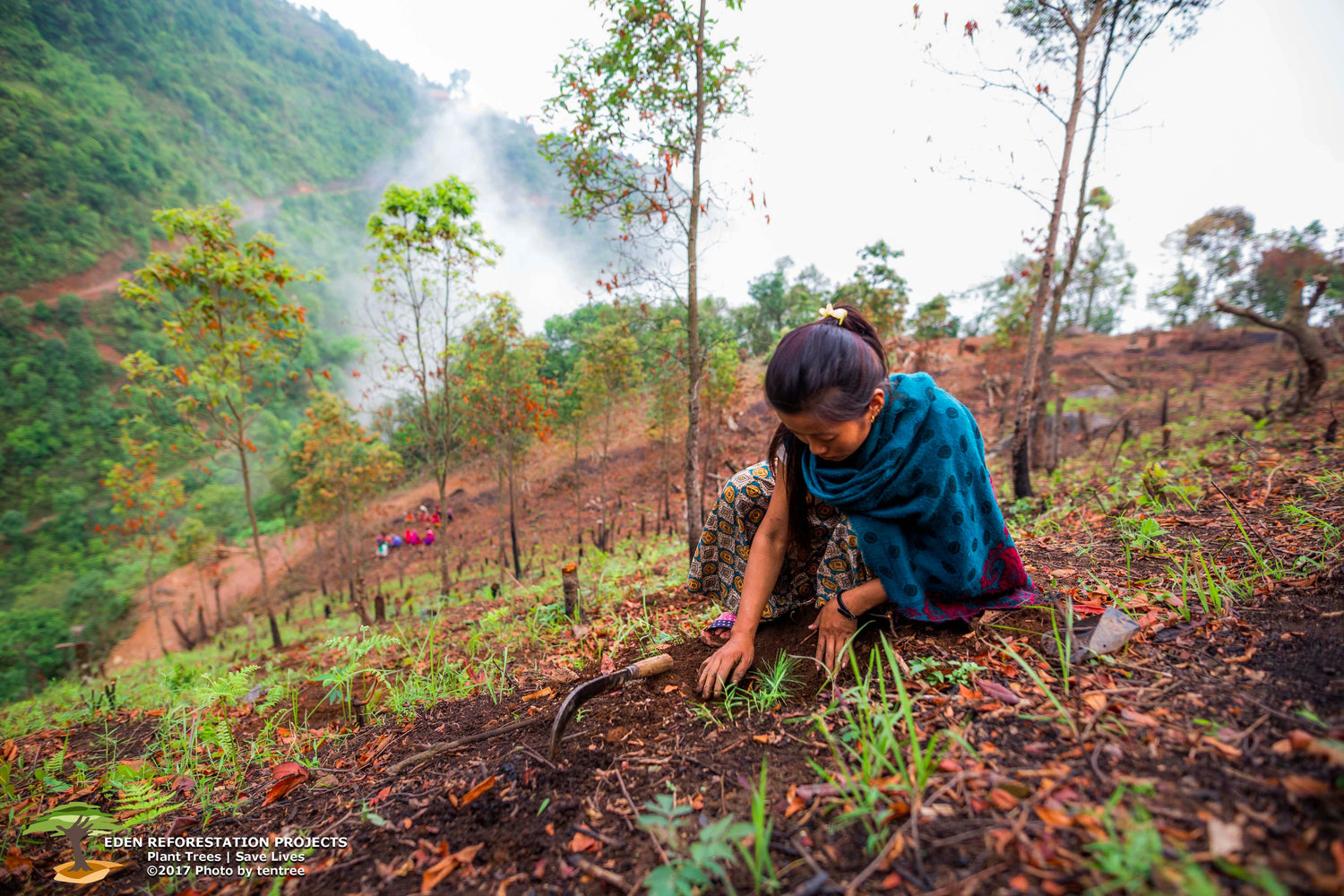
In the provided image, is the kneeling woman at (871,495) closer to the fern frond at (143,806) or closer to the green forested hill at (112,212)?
the fern frond at (143,806)

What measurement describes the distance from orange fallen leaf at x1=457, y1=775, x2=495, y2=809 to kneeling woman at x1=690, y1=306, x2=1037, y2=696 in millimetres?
743

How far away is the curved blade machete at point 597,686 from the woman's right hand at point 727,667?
0.69 ft

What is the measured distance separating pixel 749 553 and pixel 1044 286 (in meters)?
5.36

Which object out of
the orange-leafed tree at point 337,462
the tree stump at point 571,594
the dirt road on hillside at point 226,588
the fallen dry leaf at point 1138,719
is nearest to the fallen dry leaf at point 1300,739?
the fallen dry leaf at point 1138,719

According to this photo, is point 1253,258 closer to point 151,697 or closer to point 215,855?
point 215,855

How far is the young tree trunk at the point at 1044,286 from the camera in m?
5.19

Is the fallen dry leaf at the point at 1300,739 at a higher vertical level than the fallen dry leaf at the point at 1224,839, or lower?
higher

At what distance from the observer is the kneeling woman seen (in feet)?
5.38

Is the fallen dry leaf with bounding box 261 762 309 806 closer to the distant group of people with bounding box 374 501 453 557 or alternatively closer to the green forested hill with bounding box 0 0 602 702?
the green forested hill with bounding box 0 0 602 702

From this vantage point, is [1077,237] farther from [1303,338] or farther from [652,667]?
[652,667]

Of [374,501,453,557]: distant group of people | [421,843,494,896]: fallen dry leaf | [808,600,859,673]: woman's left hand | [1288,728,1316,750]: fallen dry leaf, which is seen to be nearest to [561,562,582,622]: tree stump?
[808,600,859,673]: woman's left hand

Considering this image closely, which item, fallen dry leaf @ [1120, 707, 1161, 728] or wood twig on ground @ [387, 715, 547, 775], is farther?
wood twig on ground @ [387, 715, 547, 775]

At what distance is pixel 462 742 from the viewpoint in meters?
1.91

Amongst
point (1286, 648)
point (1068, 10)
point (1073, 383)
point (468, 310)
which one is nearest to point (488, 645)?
point (1286, 648)
